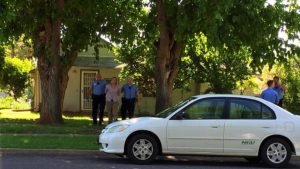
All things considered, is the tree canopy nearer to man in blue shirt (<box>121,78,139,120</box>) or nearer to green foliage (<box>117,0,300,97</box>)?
green foliage (<box>117,0,300,97</box>)

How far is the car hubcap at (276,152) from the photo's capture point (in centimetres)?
1169

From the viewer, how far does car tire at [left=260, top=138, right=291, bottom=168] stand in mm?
11664

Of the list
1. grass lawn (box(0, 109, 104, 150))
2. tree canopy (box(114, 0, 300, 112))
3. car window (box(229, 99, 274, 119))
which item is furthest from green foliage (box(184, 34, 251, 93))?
car window (box(229, 99, 274, 119))

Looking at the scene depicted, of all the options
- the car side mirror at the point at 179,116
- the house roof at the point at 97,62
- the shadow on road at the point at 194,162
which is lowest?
the shadow on road at the point at 194,162

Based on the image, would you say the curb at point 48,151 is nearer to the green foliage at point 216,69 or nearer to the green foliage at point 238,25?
the green foliage at point 238,25

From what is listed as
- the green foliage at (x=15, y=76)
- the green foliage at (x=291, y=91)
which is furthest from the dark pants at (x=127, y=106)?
the green foliage at (x=15, y=76)

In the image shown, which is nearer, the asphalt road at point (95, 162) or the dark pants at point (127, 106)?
the asphalt road at point (95, 162)

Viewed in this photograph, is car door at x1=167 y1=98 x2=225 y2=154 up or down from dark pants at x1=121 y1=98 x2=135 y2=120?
down

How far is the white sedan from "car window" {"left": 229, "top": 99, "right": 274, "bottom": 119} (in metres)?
0.08

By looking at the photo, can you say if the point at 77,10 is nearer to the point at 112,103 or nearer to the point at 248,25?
the point at 112,103

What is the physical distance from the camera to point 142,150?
1159 cm

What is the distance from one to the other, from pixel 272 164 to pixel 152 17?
953 centimetres

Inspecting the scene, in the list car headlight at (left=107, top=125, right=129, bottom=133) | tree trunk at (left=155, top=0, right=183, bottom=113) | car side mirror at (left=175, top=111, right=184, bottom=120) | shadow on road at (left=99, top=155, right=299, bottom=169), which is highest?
tree trunk at (left=155, top=0, right=183, bottom=113)

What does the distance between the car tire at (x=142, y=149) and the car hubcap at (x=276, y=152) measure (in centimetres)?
239
